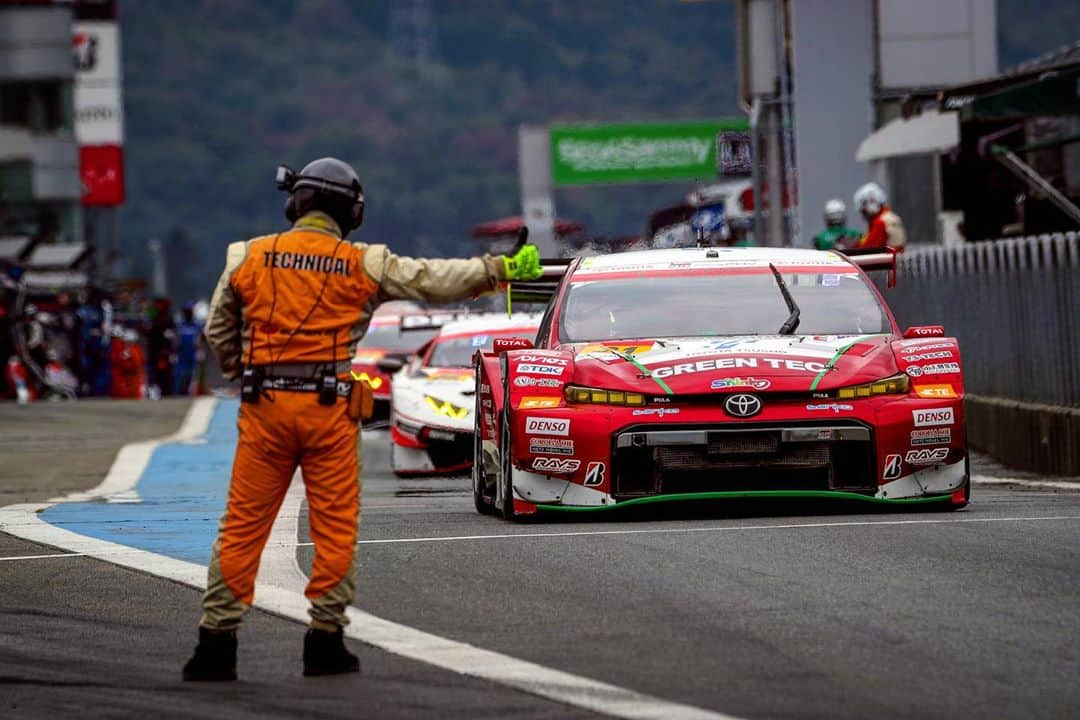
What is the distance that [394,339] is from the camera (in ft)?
82.5

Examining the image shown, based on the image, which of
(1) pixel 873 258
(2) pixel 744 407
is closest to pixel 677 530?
(2) pixel 744 407

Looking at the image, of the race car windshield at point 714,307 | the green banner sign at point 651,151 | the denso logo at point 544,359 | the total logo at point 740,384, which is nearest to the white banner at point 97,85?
the green banner sign at point 651,151

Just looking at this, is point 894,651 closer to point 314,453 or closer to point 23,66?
point 314,453

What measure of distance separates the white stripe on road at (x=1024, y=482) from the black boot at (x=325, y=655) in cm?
786

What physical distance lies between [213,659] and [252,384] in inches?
36.0

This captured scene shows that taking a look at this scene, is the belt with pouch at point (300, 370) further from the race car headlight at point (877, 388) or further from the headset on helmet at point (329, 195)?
the race car headlight at point (877, 388)

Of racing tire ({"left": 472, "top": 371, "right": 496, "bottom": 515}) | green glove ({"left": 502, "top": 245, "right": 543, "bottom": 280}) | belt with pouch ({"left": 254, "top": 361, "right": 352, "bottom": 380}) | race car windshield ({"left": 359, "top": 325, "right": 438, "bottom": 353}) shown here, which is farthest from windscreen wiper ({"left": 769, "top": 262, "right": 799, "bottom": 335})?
race car windshield ({"left": 359, "top": 325, "right": 438, "bottom": 353})

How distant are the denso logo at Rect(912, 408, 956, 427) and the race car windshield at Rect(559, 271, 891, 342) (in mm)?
1021

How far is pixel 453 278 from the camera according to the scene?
26.4 feet

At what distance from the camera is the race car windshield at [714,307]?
12.8 m

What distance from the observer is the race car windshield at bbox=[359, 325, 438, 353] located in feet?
81.3

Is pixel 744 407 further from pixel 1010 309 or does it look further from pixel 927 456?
pixel 1010 309

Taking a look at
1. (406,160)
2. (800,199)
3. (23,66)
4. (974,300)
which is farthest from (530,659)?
(406,160)

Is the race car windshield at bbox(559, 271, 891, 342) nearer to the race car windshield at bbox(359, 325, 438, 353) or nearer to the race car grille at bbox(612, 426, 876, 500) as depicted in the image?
the race car grille at bbox(612, 426, 876, 500)
